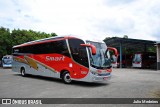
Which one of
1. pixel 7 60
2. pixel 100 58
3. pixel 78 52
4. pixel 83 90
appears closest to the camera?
pixel 83 90

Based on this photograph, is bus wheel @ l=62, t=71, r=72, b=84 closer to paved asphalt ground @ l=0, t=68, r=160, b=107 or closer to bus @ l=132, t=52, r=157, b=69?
paved asphalt ground @ l=0, t=68, r=160, b=107

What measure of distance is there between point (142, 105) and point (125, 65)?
3288 cm

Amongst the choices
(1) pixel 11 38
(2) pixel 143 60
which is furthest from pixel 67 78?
(1) pixel 11 38

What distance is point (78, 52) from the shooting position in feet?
42.2

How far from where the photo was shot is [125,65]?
39781 mm

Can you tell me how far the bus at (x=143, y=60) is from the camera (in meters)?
34.1

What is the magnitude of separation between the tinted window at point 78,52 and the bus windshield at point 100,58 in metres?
0.47

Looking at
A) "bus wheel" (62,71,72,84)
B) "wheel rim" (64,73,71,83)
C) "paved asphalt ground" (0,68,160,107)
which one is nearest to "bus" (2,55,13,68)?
"paved asphalt ground" (0,68,160,107)

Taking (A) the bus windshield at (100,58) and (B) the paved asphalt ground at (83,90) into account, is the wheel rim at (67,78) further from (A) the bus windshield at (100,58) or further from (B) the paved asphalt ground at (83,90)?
(A) the bus windshield at (100,58)

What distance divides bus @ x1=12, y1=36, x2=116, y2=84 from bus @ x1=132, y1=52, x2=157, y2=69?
21.4 m

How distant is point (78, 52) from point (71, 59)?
0.78 m

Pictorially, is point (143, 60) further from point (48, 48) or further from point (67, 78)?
point (67, 78)

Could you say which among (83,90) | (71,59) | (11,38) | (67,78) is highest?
(11,38)

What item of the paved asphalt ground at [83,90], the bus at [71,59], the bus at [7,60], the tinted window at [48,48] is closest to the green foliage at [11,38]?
the bus at [7,60]
